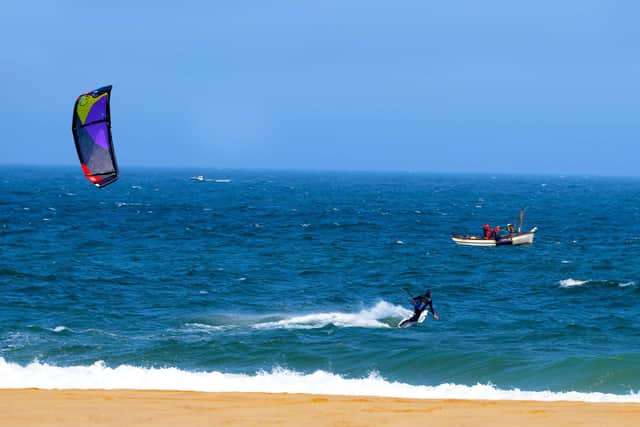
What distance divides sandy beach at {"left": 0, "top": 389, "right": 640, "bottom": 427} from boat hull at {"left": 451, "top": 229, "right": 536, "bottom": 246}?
4755 centimetres

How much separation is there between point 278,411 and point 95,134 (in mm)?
8013

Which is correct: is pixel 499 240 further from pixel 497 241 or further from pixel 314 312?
pixel 314 312

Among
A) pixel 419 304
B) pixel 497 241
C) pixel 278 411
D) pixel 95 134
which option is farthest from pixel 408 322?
pixel 497 241

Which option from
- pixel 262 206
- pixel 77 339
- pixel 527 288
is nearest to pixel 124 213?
pixel 262 206

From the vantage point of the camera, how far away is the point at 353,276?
45906 millimetres

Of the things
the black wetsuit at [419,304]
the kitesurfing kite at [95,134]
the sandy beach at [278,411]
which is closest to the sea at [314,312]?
the black wetsuit at [419,304]

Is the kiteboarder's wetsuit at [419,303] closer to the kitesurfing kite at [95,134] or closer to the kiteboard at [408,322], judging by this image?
the kiteboard at [408,322]

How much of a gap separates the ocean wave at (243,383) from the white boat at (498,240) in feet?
136

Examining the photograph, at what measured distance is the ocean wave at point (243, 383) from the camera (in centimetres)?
2106

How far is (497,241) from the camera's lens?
2547 inches

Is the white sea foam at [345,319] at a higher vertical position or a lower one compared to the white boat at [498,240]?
lower

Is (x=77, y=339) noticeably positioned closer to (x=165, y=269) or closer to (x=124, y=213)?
(x=165, y=269)

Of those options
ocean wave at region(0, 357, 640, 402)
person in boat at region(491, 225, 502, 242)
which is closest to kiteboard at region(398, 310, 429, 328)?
ocean wave at region(0, 357, 640, 402)

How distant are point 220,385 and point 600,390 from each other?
33.8 ft
